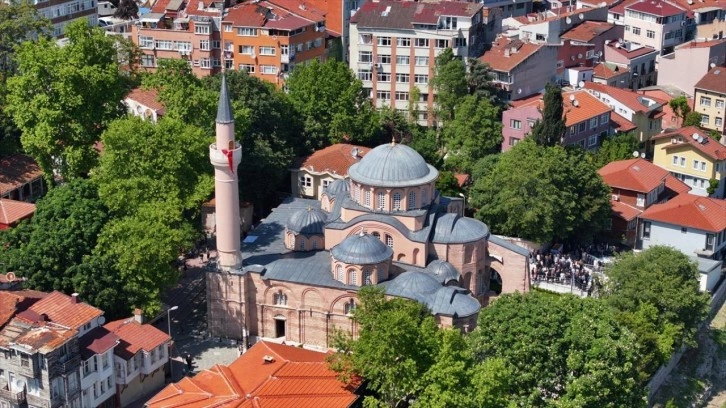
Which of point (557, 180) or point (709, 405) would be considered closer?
point (709, 405)

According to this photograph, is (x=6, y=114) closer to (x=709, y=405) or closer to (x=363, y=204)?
(x=363, y=204)

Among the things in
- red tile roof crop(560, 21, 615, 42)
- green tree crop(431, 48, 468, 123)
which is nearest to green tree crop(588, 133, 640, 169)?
green tree crop(431, 48, 468, 123)

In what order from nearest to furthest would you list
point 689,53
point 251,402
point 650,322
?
point 251,402, point 650,322, point 689,53

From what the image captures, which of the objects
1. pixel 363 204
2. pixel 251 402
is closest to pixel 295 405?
pixel 251 402

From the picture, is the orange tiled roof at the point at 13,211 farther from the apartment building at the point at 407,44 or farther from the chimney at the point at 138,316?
the apartment building at the point at 407,44

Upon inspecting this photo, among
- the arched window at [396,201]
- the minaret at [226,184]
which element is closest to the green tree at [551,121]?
the arched window at [396,201]

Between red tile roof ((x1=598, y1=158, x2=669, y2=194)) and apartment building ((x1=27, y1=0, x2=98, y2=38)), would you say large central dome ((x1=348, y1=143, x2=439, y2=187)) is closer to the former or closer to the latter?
red tile roof ((x1=598, y1=158, x2=669, y2=194))
